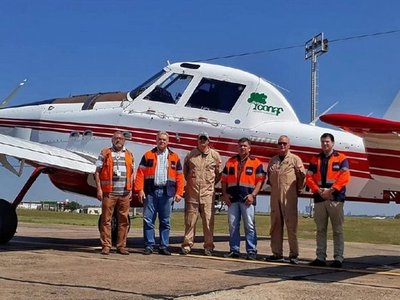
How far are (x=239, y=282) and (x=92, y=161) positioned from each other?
209 inches

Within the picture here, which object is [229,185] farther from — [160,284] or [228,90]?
[160,284]

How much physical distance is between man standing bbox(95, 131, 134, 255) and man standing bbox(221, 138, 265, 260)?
1.62 m

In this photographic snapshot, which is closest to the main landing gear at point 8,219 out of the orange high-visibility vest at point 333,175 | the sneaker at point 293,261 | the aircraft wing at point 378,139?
the sneaker at point 293,261

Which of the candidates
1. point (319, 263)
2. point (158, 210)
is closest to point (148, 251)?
point (158, 210)

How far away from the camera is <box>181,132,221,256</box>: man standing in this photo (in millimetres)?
9531

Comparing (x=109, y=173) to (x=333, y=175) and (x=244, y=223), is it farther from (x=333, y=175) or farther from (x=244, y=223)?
(x=333, y=175)

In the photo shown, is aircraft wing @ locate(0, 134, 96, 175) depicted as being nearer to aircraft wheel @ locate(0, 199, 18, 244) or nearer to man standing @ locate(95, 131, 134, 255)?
aircraft wheel @ locate(0, 199, 18, 244)

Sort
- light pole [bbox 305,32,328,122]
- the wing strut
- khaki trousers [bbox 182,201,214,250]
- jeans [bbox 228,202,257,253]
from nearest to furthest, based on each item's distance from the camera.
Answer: jeans [bbox 228,202,257,253] < khaki trousers [bbox 182,201,214,250] < the wing strut < light pole [bbox 305,32,328,122]

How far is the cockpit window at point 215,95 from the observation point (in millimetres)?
10711

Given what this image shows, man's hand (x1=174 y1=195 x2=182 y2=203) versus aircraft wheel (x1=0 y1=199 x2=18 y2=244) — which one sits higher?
man's hand (x1=174 y1=195 x2=182 y2=203)

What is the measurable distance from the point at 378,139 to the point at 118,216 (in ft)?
14.6

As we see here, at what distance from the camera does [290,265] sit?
27.7 feet

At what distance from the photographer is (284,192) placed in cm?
895

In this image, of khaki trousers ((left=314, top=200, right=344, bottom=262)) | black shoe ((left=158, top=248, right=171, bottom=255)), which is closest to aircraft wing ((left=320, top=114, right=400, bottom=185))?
khaki trousers ((left=314, top=200, right=344, bottom=262))
